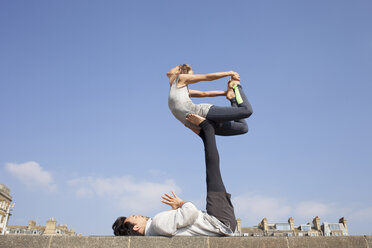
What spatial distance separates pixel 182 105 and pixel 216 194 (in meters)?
1.71

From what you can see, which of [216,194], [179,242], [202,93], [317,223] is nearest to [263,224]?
→ [317,223]

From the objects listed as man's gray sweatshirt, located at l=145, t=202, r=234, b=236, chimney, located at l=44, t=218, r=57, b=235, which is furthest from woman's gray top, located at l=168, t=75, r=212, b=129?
chimney, located at l=44, t=218, r=57, b=235

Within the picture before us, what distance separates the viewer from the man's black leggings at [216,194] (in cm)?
399

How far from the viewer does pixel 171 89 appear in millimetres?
5191

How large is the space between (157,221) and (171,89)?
2440 mm

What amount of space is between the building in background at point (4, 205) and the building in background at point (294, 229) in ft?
138

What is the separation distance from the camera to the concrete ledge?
3293mm

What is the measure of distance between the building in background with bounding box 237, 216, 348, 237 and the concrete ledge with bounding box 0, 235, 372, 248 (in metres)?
50.8

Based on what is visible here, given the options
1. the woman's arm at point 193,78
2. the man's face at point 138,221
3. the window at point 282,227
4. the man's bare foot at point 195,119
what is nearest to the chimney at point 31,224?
the window at point 282,227

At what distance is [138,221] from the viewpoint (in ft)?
13.4

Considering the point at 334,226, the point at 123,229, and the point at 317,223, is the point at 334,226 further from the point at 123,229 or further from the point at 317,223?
the point at 123,229

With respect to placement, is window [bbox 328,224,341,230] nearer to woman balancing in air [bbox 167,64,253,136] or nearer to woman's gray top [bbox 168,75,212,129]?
woman balancing in air [bbox 167,64,253,136]

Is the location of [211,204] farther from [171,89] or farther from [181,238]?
[171,89]

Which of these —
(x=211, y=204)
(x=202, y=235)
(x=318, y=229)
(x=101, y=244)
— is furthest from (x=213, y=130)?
(x=318, y=229)
